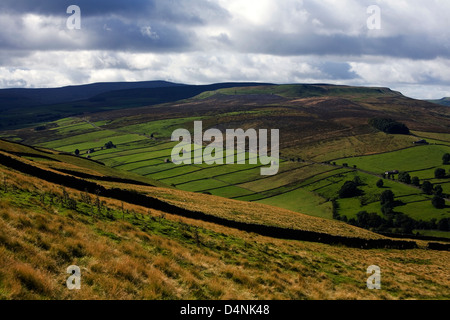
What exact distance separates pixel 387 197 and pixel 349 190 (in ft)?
43.7

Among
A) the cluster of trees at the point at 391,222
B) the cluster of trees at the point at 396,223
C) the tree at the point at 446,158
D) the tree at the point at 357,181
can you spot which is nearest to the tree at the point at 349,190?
the tree at the point at 357,181

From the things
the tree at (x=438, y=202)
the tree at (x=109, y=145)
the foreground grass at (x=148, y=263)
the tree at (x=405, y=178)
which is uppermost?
the foreground grass at (x=148, y=263)

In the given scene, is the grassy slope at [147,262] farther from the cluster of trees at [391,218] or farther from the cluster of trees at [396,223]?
the cluster of trees at [391,218]

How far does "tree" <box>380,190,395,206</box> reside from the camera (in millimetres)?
110062

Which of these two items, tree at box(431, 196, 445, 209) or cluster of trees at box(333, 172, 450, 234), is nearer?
cluster of trees at box(333, 172, 450, 234)

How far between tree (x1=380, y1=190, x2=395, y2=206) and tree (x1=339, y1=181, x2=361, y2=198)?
11280 millimetres

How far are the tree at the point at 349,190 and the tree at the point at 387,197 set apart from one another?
11.3 metres

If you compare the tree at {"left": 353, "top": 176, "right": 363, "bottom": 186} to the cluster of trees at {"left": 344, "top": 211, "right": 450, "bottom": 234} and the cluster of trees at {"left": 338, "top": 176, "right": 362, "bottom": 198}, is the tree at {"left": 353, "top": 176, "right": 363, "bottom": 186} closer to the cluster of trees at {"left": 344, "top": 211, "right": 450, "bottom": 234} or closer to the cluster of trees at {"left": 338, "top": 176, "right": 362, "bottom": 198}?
the cluster of trees at {"left": 338, "top": 176, "right": 362, "bottom": 198}

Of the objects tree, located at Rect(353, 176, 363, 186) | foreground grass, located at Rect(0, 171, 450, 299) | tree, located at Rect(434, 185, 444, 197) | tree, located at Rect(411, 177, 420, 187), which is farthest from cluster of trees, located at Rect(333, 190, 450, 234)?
foreground grass, located at Rect(0, 171, 450, 299)

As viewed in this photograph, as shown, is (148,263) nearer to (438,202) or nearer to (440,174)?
(438,202)

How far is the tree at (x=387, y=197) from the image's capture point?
110062 millimetres

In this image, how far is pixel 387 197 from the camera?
111188 mm
